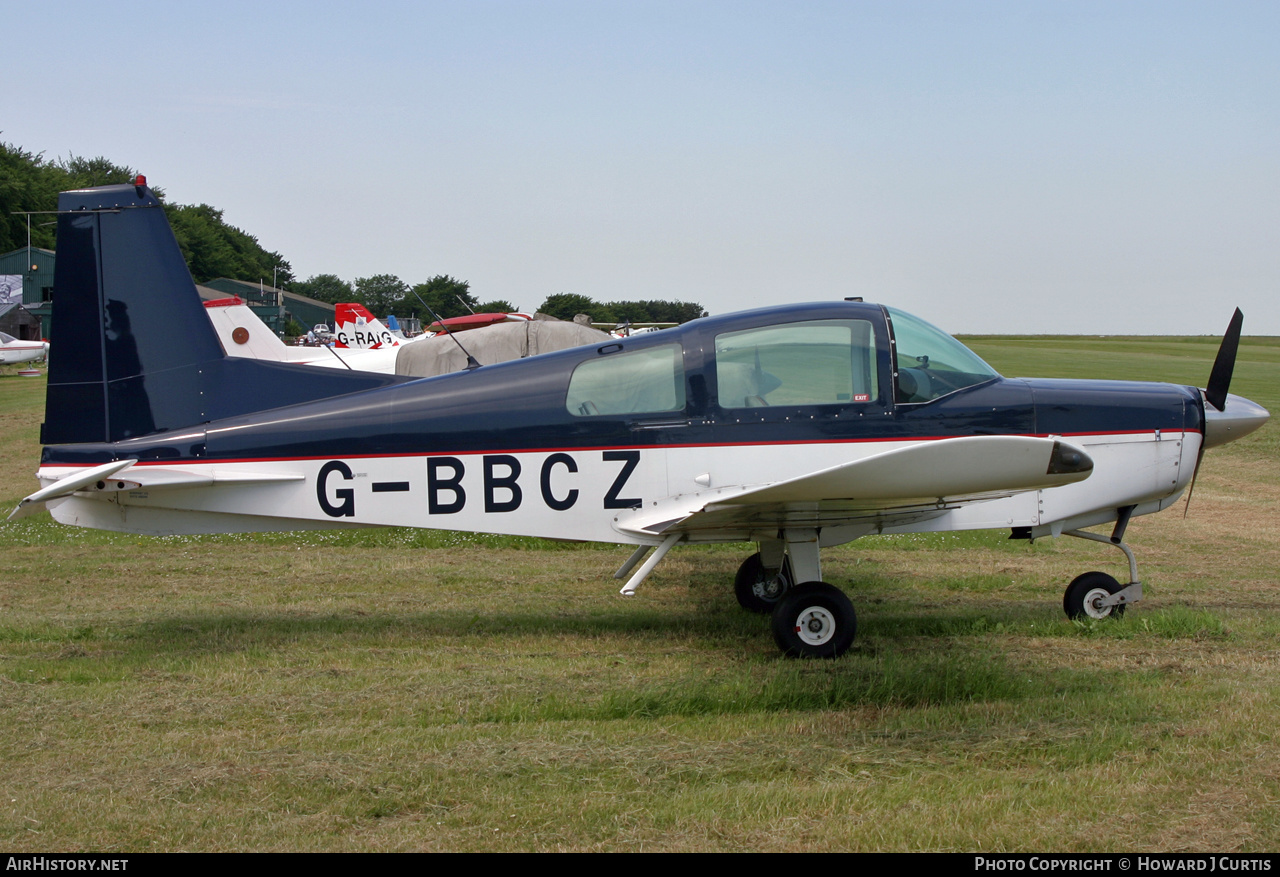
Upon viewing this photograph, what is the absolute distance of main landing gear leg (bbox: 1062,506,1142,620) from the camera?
21.4 feet

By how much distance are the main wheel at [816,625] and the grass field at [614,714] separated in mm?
173

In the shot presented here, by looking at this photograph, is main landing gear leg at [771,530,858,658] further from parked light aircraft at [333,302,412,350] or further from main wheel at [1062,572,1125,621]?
parked light aircraft at [333,302,412,350]

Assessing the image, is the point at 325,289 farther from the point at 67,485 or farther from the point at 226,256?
the point at 67,485

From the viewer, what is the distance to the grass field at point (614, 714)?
3.69m

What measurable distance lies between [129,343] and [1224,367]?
6.85 m

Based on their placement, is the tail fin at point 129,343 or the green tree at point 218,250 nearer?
the tail fin at point 129,343

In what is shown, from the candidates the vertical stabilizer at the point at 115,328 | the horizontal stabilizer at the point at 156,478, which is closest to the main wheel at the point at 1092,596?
the horizontal stabilizer at the point at 156,478

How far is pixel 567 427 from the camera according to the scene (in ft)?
19.8

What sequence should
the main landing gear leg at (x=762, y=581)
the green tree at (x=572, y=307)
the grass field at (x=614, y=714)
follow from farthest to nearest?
the green tree at (x=572, y=307) → the main landing gear leg at (x=762, y=581) → the grass field at (x=614, y=714)

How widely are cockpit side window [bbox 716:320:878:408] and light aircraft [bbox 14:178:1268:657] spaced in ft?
0.04

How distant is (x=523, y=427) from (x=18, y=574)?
209 inches

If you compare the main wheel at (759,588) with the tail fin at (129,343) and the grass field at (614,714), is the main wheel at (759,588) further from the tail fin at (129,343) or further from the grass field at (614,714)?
the tail fin at (129,343)

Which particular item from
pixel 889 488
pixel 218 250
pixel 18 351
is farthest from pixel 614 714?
pixel 218 250
